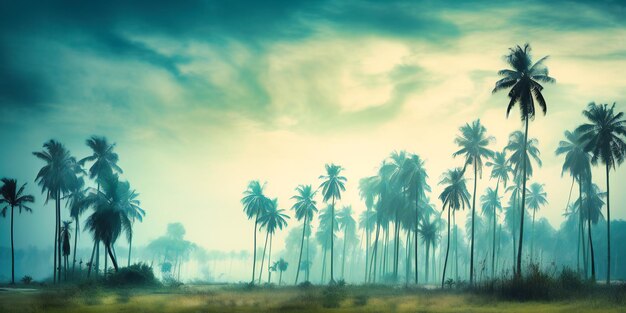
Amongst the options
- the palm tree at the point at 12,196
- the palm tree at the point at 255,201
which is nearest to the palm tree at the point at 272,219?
the palm tree at the point at 255,201

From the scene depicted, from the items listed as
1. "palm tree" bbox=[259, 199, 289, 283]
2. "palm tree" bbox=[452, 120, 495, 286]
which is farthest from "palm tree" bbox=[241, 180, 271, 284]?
"palm tree" bbox=[452, 120, 495, 286]

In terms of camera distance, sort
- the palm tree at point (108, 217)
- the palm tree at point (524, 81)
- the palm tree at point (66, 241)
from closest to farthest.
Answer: the palm tree at point (524, 81) → the palm tree at point (108, 217) → the palm tree at point (66, 241)

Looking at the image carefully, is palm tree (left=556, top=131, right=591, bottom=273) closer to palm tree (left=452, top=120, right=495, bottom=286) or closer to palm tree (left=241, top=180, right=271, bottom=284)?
palm tree (left=452, top=120, right=495, bottom=286)

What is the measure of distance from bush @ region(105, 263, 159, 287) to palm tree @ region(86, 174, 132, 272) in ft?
10.3

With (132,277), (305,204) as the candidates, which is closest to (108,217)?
(132,277)

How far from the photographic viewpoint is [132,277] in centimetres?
4578

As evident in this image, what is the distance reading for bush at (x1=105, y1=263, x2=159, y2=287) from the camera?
44.9 m

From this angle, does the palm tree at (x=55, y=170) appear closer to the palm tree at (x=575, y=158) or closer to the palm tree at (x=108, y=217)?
the palm tree at (x=108, y=217)

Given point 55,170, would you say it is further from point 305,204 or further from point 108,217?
point 305,204

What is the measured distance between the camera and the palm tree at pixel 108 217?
49.6 m

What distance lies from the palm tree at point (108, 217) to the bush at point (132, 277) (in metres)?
3.13

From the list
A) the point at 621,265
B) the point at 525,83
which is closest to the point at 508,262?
Result: the point at 621,265

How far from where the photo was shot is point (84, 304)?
2628 cm

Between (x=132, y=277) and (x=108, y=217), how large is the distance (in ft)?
27.0
